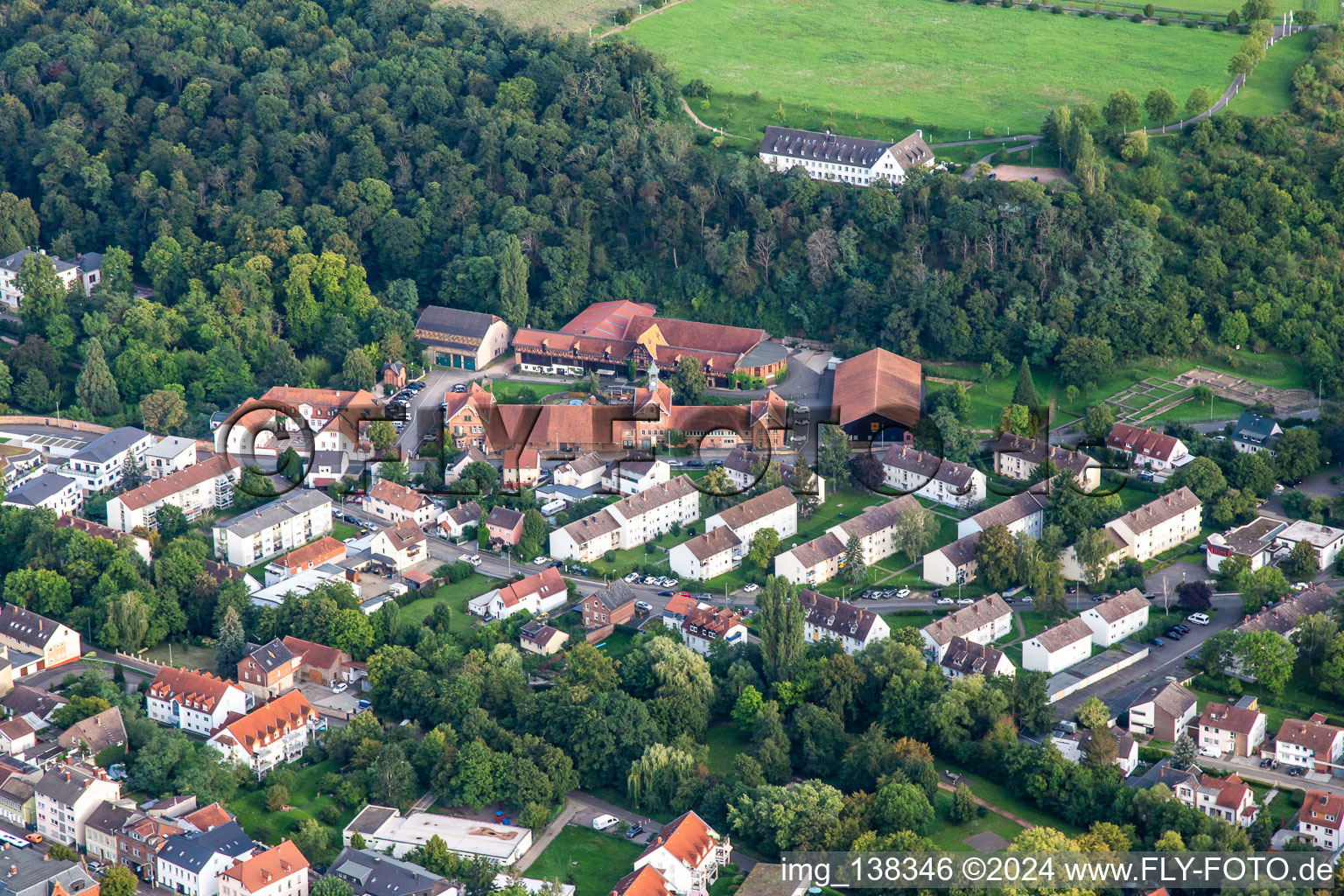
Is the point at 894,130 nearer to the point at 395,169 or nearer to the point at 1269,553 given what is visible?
the point at 395,169

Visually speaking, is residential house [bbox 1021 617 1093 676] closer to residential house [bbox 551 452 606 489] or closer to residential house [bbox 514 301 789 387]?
residential house [bbox 551 452 606 489]

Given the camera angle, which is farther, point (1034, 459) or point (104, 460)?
point (104, 460)

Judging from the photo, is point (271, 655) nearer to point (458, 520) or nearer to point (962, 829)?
point (458, 520)

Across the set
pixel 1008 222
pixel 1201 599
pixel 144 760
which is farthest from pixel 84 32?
pixel 1201 599

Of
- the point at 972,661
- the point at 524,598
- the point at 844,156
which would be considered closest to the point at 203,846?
the point at 524,598

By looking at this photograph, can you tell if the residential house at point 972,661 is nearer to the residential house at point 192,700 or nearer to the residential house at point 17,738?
the residential house at point 192,700

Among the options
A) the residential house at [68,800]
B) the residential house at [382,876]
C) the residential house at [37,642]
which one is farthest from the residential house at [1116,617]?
the residential house at [37,642]

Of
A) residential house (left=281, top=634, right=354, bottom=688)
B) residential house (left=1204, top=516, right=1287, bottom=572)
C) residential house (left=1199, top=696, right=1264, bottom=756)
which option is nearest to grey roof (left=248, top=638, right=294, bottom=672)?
residential house (left=281, top=634, right=354, bottom=688)
